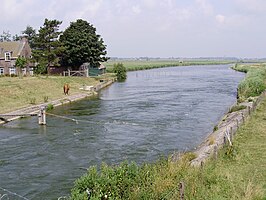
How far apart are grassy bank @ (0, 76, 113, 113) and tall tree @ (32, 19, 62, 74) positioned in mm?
8254

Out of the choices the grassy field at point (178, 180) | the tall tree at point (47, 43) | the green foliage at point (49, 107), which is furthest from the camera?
the tall tree at point (47, 43)

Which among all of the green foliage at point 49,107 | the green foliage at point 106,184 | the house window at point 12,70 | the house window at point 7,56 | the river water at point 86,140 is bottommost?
the river water at point 86,140

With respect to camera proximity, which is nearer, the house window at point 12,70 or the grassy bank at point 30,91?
the grassy bank at point 30,91

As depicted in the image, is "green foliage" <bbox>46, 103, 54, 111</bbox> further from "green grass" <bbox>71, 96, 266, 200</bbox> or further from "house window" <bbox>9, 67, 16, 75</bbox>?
"house window" <bbox>9, 67, 16, 75</bbox>

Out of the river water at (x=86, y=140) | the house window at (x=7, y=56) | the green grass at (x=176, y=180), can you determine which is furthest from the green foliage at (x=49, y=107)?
the house window at (x=7, y=56)

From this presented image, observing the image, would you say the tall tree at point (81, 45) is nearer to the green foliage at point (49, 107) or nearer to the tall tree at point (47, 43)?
the tall tree at point (47, 43)

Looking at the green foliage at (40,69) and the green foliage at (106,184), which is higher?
the green foliage at (40,69)

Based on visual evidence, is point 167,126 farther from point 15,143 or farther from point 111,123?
point 15,143

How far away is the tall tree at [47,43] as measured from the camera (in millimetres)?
56594

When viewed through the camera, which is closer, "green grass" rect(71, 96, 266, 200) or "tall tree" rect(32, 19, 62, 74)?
"green grass" rect(71, 96, 266, 200)

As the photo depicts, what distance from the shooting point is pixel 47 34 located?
57281 mm

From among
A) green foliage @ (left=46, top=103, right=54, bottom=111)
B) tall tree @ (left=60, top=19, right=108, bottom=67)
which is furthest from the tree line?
green foliage @ (left=46, top=103, right=54, bottom=111)

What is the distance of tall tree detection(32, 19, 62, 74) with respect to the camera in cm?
5659

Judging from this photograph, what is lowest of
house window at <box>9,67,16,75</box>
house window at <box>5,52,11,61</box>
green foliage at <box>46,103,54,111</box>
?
green foliage at <box>46,103,54,111</box>
